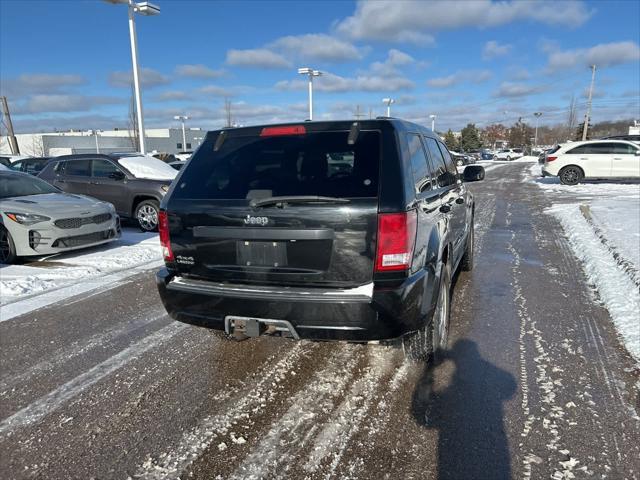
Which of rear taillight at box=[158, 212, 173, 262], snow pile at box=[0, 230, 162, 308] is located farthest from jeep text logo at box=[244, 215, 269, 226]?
snow pile at box=[0, 230, 162, 308]

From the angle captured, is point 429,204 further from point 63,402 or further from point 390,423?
point 63,402

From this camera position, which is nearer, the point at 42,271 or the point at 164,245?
the point at 164,245

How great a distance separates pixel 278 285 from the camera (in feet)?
9.50

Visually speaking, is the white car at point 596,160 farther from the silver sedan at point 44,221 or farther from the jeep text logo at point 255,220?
the jeep text logo at point 255,220

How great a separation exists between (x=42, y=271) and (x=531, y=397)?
6333mm

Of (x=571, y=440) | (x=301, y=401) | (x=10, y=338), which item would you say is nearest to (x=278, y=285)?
(x=301, y=401)

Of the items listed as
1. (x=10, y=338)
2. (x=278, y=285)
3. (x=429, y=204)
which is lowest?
(x=10, y=338)

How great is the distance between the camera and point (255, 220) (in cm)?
284

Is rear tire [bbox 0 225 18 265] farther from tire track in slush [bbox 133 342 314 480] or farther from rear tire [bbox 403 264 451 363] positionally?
rear tire [bbox 403 264 451 363]

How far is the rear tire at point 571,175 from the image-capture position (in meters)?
18.6

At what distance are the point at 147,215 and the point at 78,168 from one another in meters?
2.33

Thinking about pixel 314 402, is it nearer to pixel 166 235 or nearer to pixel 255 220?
pixel 255 220

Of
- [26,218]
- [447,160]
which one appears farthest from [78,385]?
[26,218]

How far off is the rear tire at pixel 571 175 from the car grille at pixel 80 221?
18005mm
